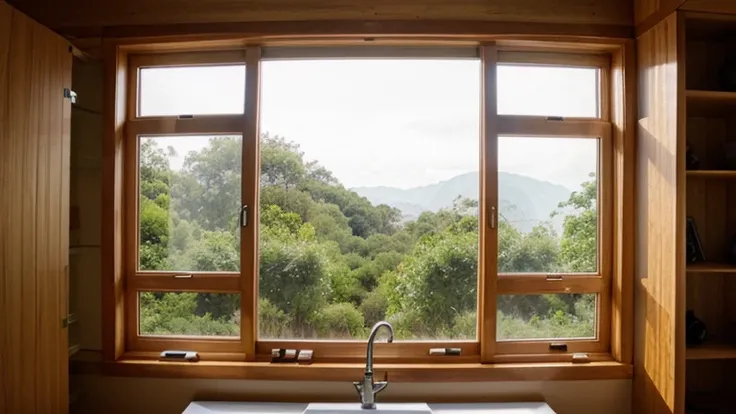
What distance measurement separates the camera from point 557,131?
6.70ft

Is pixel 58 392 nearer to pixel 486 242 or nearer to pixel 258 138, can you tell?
pixel 258 138

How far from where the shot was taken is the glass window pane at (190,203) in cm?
204

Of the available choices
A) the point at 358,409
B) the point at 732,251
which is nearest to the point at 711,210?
the point at 732,251

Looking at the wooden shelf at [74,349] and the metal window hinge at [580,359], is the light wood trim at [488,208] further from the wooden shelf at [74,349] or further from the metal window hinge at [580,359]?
the wooden shelf at [74,349]

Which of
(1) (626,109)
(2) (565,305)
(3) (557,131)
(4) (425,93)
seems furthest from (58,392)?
(1) (626,109)

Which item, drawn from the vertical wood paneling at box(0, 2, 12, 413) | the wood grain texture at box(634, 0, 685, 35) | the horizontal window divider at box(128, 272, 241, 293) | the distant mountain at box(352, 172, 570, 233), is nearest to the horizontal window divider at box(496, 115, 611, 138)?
the distant mountain at box(352, 172, 570, 233)

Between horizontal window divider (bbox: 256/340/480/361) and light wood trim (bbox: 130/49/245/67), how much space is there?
4.57 feet

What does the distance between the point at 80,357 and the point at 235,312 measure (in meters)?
0.74

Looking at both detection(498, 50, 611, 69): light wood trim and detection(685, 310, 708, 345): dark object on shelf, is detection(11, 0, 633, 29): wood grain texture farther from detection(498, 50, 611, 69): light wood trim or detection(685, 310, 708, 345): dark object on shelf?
detection(685, 310, 708, 345): dark object on shelf

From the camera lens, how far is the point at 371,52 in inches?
81.1

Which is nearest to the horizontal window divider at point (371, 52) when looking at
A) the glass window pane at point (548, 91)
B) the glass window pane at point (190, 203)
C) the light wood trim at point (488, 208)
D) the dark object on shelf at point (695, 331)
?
the light wood trim at point (488, 208)

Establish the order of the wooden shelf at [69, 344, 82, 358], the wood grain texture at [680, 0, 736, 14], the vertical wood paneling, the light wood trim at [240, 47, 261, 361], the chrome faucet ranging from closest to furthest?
the vertical wood paneling
the wood grain texture at [680, 0, 736, 14]
the chrome faucet
the wooden shelf at [69, 344, 82, 358]
the light wood trim at [240, 47, 261, 361]

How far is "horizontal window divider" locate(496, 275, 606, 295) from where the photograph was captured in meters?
2.01

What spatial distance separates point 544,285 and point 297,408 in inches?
50.2
